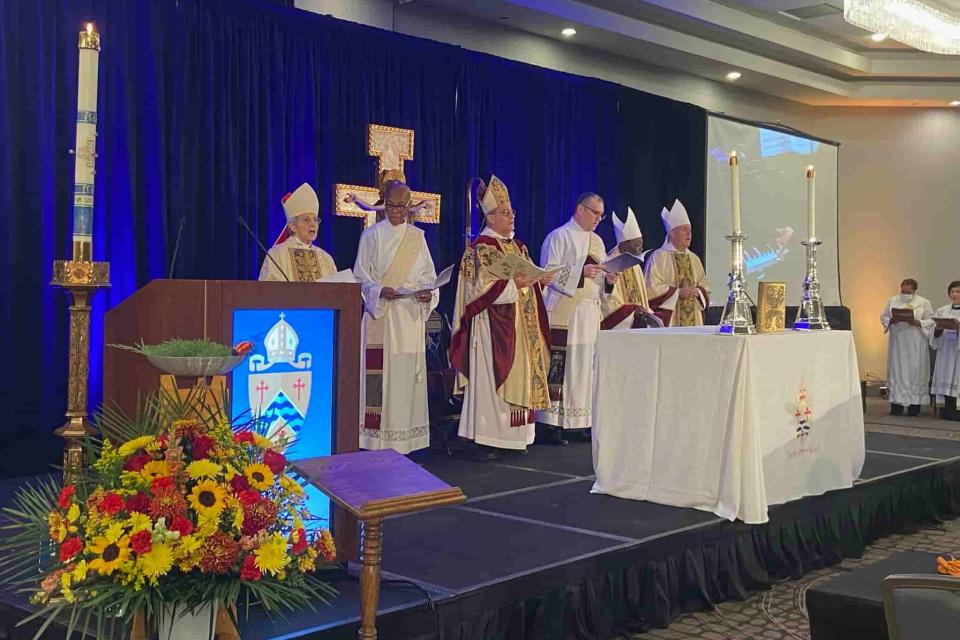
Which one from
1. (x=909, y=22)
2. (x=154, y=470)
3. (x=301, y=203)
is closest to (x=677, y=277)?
(x=909, y=22)

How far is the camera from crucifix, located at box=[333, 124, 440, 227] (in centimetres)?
657

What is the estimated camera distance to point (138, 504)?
1.92 m

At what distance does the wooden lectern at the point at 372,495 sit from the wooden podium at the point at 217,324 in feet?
1.45

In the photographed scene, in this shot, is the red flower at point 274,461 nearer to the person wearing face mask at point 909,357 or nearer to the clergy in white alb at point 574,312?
the clergy in white alb at point 574,312

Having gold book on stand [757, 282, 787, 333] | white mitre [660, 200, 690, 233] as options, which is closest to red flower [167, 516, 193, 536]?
gold book on stand [757, 282, 787, 333]

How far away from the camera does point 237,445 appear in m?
2.11

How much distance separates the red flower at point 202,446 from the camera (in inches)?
80.1

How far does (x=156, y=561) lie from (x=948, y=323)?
9.46 metres

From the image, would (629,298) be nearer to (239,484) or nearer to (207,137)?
(207,137)

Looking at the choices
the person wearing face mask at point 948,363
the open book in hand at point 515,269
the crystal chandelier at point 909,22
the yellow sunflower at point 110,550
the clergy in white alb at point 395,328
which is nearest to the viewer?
the yellow sunflower at point 110,550

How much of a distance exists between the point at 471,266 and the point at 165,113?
6.24 ft

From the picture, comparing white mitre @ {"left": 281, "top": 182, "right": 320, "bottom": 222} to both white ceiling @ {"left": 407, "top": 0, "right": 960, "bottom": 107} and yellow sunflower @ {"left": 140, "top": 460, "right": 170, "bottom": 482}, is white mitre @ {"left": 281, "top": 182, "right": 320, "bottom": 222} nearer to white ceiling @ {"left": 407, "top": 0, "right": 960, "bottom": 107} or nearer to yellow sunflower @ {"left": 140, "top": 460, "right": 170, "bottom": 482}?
white ceiling @ {"left": 407, "top": 0, "right": 960, "bottom": 107}

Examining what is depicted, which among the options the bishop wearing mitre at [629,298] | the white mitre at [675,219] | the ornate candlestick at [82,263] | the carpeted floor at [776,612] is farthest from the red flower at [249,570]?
the white mitre at [675,219]

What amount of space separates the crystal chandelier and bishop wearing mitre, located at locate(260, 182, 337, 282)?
130 inches
